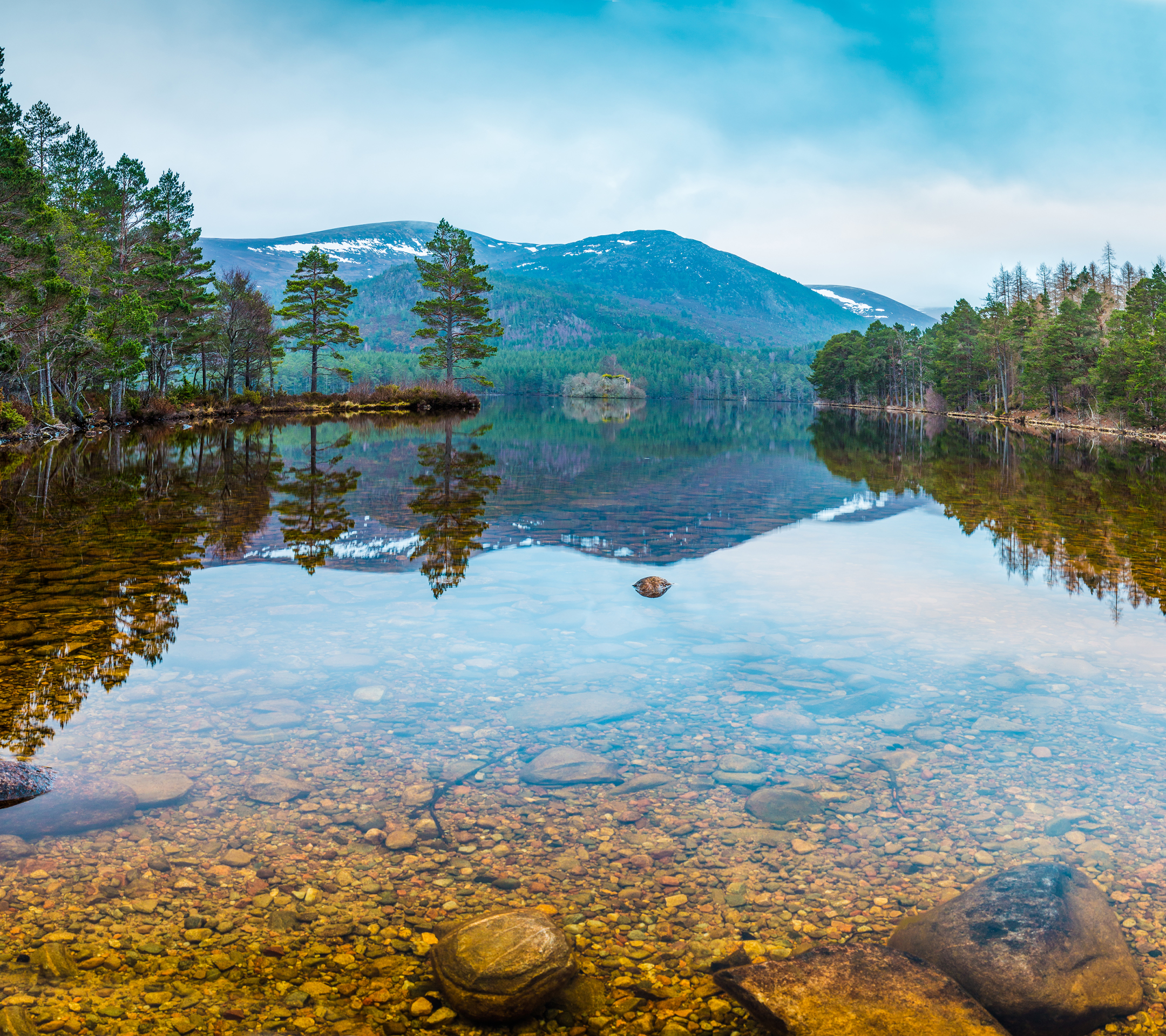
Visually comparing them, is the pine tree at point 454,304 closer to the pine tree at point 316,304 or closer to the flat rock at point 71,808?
the pine tree at point 316,304

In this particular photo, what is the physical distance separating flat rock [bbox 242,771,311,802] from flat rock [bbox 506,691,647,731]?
6.47 feet

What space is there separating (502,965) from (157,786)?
11.3ft

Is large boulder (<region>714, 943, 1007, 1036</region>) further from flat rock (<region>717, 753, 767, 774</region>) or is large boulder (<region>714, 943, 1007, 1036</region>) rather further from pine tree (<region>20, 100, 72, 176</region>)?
pine tree (<region>20, 100, 72, 176</region>)

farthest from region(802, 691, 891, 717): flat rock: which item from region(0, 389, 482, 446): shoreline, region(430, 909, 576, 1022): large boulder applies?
region(0, 389, 482, 446): shoreline

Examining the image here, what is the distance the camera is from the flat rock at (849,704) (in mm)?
7805

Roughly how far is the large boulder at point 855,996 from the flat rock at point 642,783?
Result: 202 cm

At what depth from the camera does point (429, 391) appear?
77.0 meters

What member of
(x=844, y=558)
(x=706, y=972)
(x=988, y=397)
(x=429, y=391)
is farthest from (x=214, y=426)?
(x=988, y=397)

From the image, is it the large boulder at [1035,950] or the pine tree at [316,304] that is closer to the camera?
the large boulder at [1035,950]

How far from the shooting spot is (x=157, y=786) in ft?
19.9

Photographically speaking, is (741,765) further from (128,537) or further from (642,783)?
(128,537)

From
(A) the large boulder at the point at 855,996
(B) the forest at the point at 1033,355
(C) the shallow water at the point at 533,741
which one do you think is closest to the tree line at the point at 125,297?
(C) the shallow water at the point at 533,741

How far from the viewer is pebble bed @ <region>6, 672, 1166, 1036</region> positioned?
13.4 feet

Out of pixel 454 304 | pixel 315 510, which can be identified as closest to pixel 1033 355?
pixel 454 304
